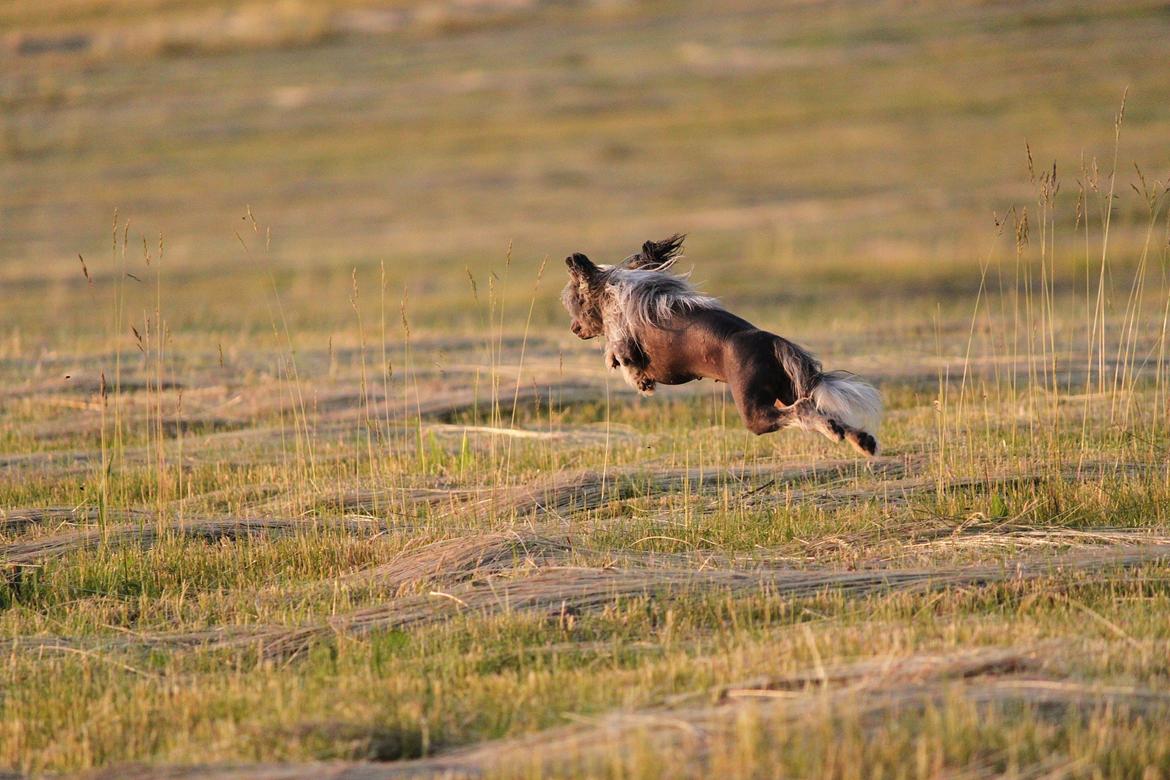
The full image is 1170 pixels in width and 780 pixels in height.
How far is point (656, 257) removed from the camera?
820cm

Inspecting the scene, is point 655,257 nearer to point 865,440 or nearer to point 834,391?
point 834,391

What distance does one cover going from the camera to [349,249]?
42.1m

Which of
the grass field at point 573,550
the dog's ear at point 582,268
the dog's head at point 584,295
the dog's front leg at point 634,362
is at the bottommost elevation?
the grass field at point 573,550

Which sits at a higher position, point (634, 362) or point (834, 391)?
point (634, 362)

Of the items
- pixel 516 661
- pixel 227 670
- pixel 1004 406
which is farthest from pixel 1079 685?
pixel 1004 406

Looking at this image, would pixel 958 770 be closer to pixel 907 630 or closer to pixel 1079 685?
pixel 1079 685

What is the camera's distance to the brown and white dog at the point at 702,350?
7.09 m

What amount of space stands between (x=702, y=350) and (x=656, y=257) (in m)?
0.84

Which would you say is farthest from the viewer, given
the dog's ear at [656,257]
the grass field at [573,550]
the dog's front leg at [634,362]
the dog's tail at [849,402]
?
the dog's ear at [656,257]

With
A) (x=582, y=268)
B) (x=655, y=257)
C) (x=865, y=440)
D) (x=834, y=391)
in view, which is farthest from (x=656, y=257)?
(x=865, y=440)

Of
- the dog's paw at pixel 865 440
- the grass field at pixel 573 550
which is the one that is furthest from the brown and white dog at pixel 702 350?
the grass field at pixel 573 550

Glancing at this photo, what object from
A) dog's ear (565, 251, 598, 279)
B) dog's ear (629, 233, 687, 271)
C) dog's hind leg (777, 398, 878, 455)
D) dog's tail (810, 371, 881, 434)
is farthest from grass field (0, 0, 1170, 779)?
dog's ear (629, 233, 687, 271)

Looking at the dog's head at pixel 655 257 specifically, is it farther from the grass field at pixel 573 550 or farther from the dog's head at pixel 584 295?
the grass field at pixel 573 550

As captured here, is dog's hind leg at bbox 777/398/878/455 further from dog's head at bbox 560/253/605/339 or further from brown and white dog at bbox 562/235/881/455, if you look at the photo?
dog's head at bbox 560/253/605/339
